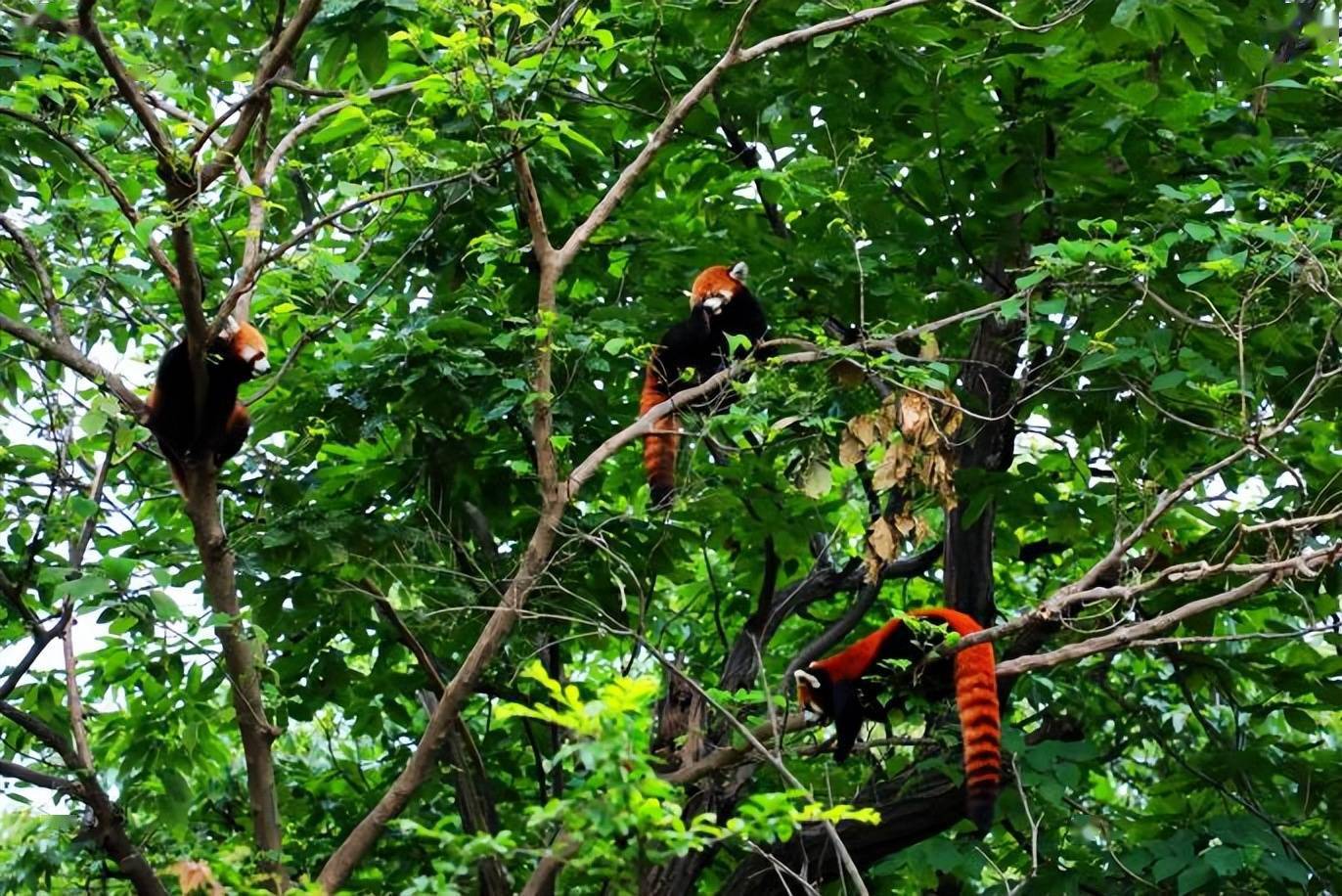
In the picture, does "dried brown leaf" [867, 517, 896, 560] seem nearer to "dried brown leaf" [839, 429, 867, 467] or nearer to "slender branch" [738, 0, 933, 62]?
"dried brown leaf" [839, 429, 867, 467]

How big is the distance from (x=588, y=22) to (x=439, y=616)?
8.13 ft

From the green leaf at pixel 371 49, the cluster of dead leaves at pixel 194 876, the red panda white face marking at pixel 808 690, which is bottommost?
the cluster of dead leaves at pixel 194 876

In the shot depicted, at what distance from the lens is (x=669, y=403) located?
493cm

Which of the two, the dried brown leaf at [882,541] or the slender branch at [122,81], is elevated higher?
the slender branch at [122,81]

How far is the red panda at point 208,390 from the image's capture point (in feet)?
17.4

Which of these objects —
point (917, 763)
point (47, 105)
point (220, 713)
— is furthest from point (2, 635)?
point (917, 763)

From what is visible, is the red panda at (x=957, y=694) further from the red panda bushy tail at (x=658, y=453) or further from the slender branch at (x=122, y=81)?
the slender branch at (x=122, y=81)

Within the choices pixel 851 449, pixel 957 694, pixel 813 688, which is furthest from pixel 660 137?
pixel 813 688

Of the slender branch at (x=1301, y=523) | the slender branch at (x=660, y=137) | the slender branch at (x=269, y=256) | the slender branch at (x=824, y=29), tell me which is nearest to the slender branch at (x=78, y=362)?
the slender branch at (x=269, y=256)

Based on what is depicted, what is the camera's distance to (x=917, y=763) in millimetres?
6570

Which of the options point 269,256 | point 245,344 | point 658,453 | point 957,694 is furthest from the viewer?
point 658,453

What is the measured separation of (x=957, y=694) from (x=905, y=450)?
1.09 m

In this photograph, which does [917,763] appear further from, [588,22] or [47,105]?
[47,105]

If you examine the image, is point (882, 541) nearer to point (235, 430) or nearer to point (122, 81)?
point (235, 430)
